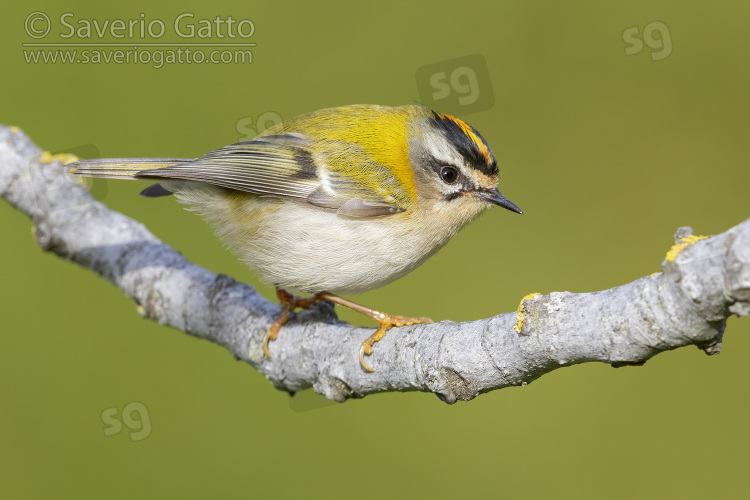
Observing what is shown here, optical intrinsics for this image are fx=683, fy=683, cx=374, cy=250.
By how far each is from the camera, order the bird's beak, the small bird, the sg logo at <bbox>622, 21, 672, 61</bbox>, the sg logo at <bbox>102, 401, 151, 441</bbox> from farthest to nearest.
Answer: the sg logo at <bbox>622, 21, 672, 61</bbox>, the sg logo at <bbox>102, 401, 151, 441</bbox>, the bird's beak, the small bird

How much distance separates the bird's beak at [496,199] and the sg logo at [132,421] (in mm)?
1775

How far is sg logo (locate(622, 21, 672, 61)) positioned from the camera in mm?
3809

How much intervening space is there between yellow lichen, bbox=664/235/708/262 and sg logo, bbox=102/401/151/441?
248 centimetres

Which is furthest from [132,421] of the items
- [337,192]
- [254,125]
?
[254,125]

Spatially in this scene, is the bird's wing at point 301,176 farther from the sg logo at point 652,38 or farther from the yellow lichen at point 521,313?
the sg logo at point 652,38

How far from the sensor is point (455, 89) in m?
3.19

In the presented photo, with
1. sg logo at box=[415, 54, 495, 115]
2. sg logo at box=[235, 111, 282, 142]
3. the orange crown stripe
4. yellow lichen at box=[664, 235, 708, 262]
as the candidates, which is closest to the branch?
yellow lichen at box=[664, 235, 708, 262]

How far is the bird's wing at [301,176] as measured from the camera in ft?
8.55

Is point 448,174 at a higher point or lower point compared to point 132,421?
higher

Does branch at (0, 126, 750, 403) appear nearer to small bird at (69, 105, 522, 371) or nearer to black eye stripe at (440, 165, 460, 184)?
small bird at (69, 105, 522, 371)

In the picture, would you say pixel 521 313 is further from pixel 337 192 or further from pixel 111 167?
pixel 111 167

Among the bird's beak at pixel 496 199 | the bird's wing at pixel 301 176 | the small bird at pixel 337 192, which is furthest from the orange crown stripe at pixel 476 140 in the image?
the bird's wing at pixel 301 176

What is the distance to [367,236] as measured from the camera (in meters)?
2.55

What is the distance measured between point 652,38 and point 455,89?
1381 millimetres
